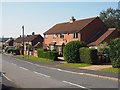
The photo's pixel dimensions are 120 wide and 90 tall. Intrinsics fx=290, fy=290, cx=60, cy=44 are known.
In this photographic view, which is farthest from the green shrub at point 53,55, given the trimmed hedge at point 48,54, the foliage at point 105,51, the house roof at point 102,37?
the house roof at point 102,37

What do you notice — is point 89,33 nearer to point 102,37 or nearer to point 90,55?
point 102,37

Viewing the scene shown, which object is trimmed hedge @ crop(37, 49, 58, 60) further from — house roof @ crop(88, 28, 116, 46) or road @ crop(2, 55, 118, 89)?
road @ crop(2, 55, 118, 89)

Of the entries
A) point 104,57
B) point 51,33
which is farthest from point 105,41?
point 51,33

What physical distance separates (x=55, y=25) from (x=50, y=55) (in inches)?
1071

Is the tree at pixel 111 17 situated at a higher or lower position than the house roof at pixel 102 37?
Result: higher

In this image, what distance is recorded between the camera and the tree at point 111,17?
91738 mm

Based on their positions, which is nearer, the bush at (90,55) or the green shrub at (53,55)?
the bush at (90,55)

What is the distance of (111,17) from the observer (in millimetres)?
96625

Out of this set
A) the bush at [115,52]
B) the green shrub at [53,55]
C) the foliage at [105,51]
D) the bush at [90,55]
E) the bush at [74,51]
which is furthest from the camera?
the green shrub at [53,55]

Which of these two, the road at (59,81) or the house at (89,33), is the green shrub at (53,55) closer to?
the house at (89,33)

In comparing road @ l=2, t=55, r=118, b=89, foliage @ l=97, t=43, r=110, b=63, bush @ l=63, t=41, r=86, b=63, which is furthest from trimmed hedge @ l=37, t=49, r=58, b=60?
road @ l=2, t=55, r=118, b=89

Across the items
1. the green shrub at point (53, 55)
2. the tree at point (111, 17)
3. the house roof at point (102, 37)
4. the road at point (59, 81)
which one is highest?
the tree at point (111, 17)

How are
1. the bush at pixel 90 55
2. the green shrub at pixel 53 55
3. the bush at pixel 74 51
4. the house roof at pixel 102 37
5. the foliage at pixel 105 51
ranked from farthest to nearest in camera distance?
the house roof at pixel 102 37, the green shrub at pixel 53 55, the bush at pixel 74 51, the foliage at pixel 105 51, the bush at pixel 90 55

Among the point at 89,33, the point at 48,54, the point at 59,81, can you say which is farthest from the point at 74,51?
the point at 89,33
